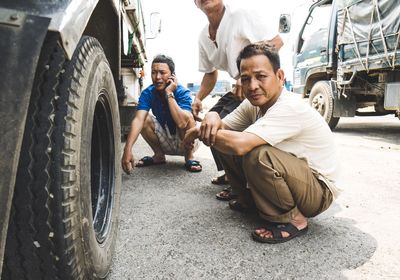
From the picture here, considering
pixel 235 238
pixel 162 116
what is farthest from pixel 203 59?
pixel 235 238

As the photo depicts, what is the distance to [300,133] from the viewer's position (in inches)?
69.7

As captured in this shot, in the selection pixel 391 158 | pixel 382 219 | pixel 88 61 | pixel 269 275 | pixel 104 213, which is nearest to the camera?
pixel 88 61

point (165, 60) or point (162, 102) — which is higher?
point (165, 60)

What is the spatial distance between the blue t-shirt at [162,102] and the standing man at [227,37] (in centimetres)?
31

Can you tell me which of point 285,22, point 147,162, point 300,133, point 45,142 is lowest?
point 147,162

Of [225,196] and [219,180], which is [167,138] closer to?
[219,180]

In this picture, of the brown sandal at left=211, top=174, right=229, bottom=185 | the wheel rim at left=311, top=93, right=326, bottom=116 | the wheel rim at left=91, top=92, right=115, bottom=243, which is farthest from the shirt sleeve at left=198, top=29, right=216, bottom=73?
the wheel rim at left=311, top=93, right=326, bottom=116

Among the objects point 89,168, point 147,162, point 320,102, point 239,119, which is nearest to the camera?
point 89,168

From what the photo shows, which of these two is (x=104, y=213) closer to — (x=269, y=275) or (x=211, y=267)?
(x=211, y=267)

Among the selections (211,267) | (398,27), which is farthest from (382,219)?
(398,27)

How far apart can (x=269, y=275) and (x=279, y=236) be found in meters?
0.33

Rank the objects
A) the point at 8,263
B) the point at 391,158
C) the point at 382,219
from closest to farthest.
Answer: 1. the point at 8,263
2. the point at 382,219
3. the point at 391,158

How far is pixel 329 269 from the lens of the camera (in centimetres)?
144

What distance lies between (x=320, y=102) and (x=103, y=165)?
5549 millimetres
